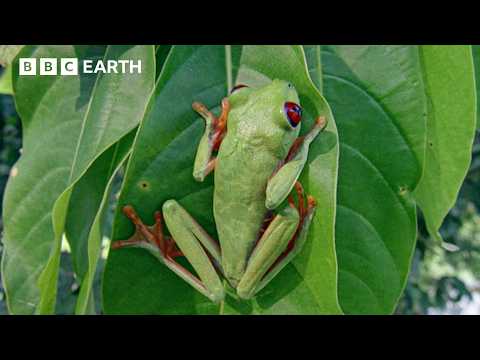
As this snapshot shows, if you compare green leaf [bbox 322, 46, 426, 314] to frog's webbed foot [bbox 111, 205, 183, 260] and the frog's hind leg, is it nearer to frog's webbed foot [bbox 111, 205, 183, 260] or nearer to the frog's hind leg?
the frog's hind leg

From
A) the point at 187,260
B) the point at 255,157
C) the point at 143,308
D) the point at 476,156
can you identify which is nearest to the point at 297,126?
the point at 255,157

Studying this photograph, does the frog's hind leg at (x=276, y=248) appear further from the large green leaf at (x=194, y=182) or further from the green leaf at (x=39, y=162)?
the green leaf at (x=39, y=162)

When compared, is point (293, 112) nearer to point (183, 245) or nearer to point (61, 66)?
point (183, 245)

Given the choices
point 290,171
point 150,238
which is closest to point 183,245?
Result: point 150,238

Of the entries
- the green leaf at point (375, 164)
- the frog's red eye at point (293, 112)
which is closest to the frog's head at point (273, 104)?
the frog's red eye at point (293, 112)

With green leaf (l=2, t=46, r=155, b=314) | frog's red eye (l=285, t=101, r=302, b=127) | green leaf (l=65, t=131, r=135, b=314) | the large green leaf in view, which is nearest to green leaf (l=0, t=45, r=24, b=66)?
green leaf (l=2, t=46, r=155, b=314)
